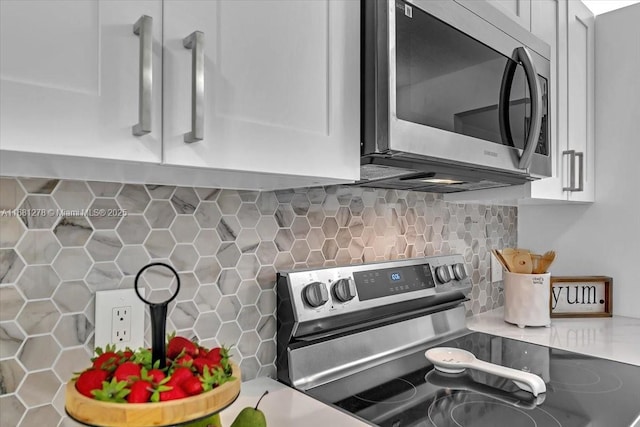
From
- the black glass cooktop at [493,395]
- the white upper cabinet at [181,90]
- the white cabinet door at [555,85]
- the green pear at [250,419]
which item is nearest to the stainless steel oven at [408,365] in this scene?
the black glass cooktop at [493,395]

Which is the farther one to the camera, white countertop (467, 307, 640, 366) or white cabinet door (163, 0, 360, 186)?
white countertop (467, 307, 640, 366)

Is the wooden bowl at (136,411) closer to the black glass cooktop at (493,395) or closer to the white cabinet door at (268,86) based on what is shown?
the white cabinet door at (268,86)

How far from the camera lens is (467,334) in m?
1.55

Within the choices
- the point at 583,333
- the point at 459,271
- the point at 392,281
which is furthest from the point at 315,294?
the point at 583,333

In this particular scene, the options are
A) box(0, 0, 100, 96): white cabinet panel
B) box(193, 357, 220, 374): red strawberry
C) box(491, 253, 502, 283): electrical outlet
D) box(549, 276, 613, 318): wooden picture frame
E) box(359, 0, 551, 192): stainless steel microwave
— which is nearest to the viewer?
box(0, 0, 100, 96): white cabinet panel

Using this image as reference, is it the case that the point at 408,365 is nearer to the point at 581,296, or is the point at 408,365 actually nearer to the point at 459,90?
the point at 459,90

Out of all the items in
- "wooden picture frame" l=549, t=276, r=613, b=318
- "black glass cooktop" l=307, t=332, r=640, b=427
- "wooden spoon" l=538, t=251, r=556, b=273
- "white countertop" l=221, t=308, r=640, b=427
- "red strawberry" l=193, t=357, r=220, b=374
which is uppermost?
"wooden spoon" l=538, t=251, r=556, b=273

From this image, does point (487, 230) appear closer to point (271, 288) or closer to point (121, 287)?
point (271, 288)

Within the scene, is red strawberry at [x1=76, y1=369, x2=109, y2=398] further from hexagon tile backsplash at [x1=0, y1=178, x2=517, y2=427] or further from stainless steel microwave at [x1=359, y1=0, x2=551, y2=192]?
stainless steel microwave at [x1=359, y1=0, x2=551, y2=192]

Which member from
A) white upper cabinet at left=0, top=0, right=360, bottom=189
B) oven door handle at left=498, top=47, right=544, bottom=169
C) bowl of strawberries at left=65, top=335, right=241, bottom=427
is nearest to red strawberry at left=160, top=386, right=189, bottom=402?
bowl of strawberries at left=65, top=335, right=241, bottom=427

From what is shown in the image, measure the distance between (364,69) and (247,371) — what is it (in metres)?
0.75

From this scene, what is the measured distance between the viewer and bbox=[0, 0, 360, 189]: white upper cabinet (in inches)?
20.3

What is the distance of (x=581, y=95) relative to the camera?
1771mm

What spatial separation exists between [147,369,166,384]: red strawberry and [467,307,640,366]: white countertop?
4.25 feet
